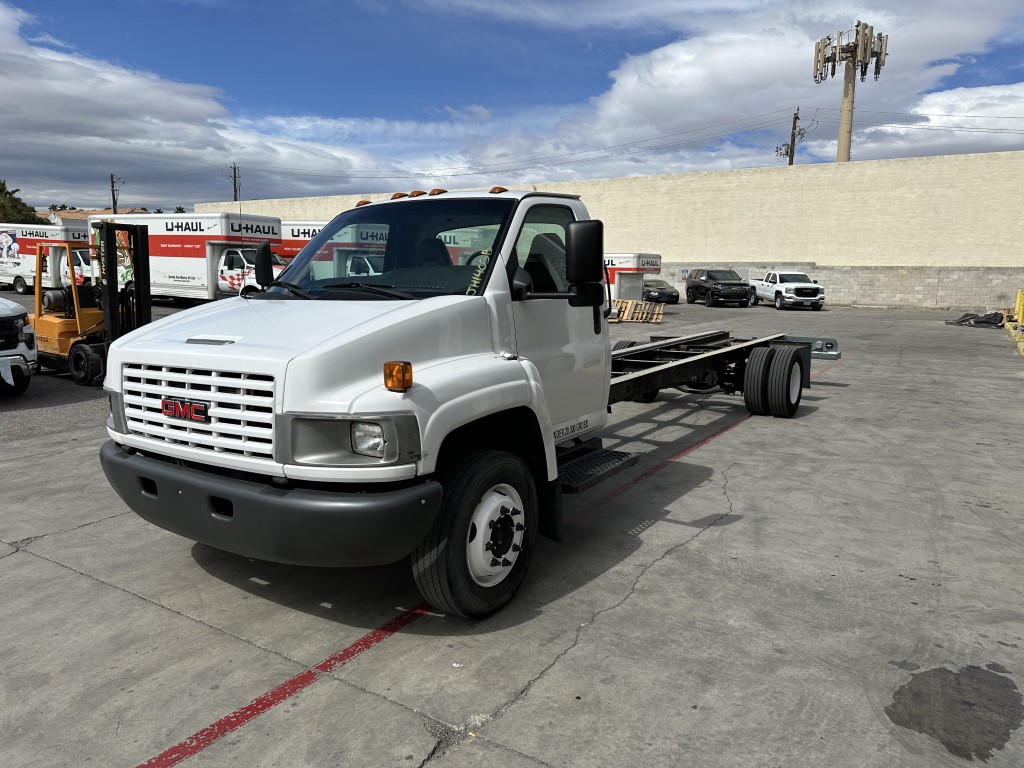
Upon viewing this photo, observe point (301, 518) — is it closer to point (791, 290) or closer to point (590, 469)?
point (590, 469)

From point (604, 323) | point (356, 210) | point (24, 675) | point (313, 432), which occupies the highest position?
point (356, 210)

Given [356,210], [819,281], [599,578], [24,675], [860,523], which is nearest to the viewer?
[24,675]

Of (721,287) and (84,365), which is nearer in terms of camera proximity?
(84,365)

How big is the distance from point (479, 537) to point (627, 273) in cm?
2482

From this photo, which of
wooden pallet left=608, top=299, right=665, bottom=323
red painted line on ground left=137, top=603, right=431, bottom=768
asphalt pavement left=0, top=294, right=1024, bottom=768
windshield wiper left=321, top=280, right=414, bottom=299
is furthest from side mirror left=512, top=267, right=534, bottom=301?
wooden pallet left=608, top=299, right=665, bottom=323

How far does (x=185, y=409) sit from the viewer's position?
350 cm

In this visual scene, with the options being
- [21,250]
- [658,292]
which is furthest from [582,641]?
[21,250]

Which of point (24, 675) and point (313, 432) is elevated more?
point (313, 432)

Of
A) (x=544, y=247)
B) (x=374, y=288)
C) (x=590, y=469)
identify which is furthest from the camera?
(x=590, y=469)

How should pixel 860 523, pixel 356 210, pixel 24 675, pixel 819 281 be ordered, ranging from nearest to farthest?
1. pixel 24 675
2. pixel 356 210
3. pixel 860 523
4. pixel 819 281

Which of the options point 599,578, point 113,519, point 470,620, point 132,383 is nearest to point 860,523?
point 599,578

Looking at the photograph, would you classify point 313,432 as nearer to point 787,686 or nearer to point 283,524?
point 283,524

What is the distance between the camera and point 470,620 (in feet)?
12.4

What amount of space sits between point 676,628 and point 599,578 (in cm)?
71
